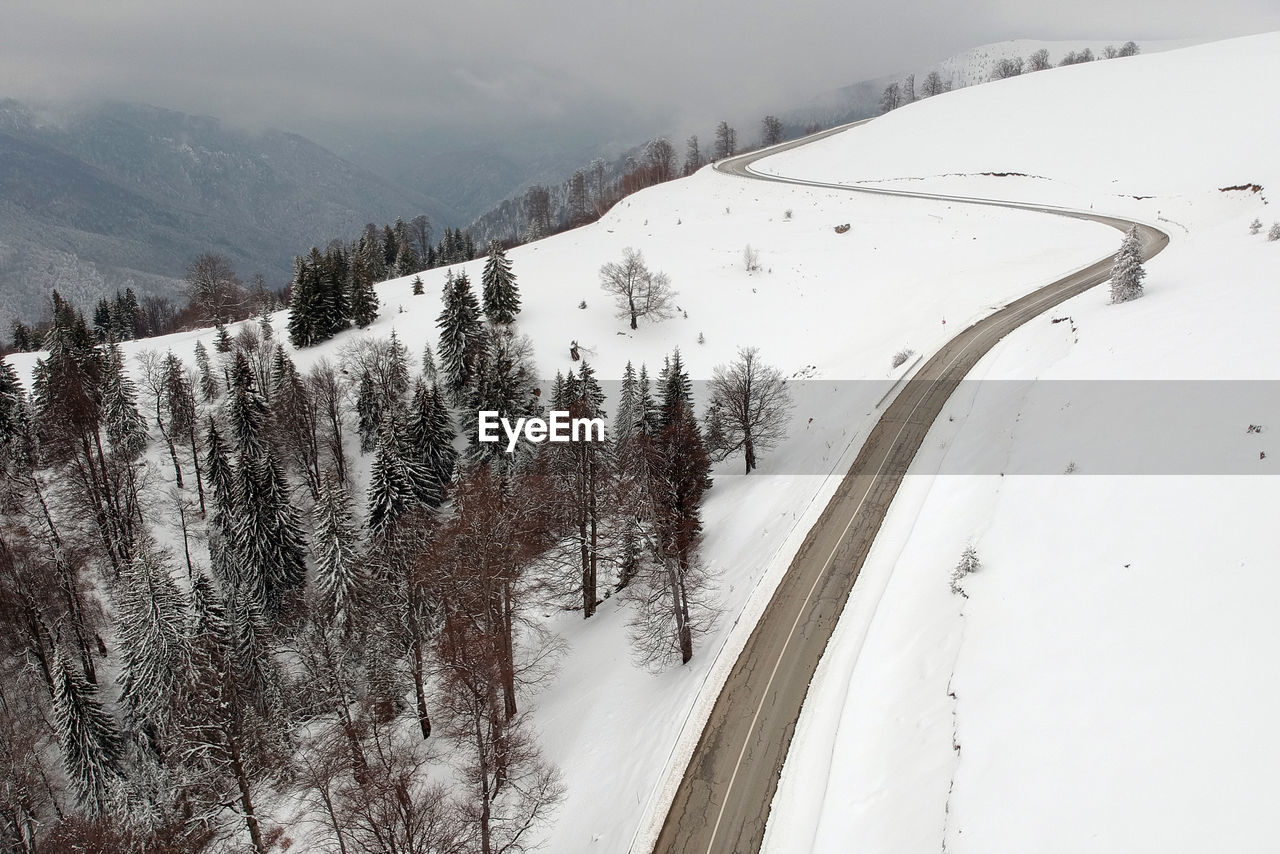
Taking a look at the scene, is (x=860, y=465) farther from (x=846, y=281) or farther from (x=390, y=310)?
(x=390, y=310)

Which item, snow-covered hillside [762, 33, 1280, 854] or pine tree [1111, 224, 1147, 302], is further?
pine tree [1111, 224, 1147, 302]

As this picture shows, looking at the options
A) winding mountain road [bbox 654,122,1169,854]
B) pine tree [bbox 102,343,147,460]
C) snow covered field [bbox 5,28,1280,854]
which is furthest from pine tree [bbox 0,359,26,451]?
winding mountain road [bbox 654,122,1169,854]

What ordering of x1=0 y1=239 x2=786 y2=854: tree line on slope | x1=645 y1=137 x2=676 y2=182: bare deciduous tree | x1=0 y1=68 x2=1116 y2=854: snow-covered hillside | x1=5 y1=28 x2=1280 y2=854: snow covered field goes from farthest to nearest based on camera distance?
x1=645 y1=137 x2=676 y2=182: bare deciduous tree → x1=0 y1=239 x2=786 y2=854: tree line on slope → x1=0 y1=68 x2=1116 y2=854: snow-covered hillside → x1=5 y1=28 x2=1280 y2=854: snow covered field

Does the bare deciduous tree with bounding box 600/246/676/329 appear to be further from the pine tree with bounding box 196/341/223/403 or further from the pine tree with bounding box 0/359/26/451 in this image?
the pine tree with bounding box 0/359/26/451

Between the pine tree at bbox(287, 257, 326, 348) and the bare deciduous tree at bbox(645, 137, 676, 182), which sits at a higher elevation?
the bare deciduous tree at bbox(645, 137, 676, 182)

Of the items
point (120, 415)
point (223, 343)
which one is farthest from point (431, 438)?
point (223, 343)

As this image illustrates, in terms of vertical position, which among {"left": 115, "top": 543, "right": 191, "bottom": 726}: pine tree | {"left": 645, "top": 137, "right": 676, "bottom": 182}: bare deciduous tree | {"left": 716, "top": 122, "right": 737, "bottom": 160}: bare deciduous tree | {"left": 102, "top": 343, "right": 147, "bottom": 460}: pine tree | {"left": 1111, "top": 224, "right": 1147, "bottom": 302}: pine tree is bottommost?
{"left": 115, "top": 543, "right": 191, "bottom": 726}: pine tree

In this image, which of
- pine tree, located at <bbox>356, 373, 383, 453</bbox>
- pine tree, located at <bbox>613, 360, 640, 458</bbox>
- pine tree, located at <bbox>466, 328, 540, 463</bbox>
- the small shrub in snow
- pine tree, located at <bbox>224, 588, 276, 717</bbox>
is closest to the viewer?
the small shrub in snow
